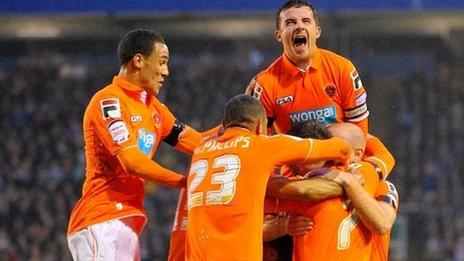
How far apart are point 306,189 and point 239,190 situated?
27cm

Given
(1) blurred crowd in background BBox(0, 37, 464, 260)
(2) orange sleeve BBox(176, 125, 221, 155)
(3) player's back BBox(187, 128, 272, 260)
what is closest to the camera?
(3) player's back BBox(187, 128, 272, 260)

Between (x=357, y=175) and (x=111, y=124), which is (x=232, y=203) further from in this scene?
(x=111, y=124)

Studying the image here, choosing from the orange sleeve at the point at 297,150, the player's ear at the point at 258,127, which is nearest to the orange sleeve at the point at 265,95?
the player's ear at the point at 258,127

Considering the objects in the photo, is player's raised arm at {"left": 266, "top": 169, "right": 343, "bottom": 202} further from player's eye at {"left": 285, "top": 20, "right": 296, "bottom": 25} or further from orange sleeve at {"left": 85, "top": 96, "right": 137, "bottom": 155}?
player's eye at {"left": 285, "top": 20, "right": 296, "bottom": 25}

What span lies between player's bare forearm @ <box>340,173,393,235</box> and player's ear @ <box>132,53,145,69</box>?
1.22 metres

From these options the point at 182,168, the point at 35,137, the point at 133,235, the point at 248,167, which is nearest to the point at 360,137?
the point at 248,167

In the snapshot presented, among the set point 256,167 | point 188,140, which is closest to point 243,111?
point 256,167

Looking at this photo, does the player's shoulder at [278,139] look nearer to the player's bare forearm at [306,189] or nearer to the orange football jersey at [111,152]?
the player's bare forearm at [306,189]

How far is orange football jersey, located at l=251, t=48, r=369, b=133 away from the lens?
5164 millimetres

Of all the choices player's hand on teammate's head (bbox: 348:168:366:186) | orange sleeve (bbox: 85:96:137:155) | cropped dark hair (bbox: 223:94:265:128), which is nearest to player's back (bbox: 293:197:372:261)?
player's hand on teammate's head (bbox: 348:168:366:186)

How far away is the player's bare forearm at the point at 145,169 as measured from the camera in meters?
4.43

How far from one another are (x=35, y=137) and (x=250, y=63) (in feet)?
11.9

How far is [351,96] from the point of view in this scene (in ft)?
17.0

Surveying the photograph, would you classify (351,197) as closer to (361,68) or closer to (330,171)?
(330,171)
